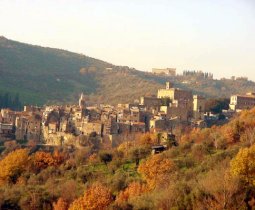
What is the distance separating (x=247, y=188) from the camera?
18.5m

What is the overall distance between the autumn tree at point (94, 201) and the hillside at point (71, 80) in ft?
153

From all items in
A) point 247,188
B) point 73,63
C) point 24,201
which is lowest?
point 24,201

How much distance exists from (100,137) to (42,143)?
3.88m

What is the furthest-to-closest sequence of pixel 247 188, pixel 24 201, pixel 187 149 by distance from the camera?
pixel 187 149, pixel 24 201, pixel 247 188

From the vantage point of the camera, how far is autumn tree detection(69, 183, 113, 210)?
20.0 m

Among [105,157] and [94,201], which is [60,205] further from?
[105,157]

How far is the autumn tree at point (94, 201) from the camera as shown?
20.0 m

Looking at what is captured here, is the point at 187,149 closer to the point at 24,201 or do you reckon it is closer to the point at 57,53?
the point at 24,201

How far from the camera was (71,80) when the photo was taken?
296 ft

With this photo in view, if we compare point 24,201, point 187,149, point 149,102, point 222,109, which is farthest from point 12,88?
point 24,201

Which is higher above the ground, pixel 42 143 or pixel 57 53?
pixel 57 53

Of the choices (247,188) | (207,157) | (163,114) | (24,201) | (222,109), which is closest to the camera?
(247,188)

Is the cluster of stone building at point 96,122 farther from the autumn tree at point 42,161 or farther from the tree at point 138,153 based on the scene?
the tree at point 138,153

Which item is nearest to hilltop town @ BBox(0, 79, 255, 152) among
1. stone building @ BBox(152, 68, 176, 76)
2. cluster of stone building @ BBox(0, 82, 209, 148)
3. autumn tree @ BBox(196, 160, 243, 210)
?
cluster of stone building @ BBox(0, 82, 209, 148)
